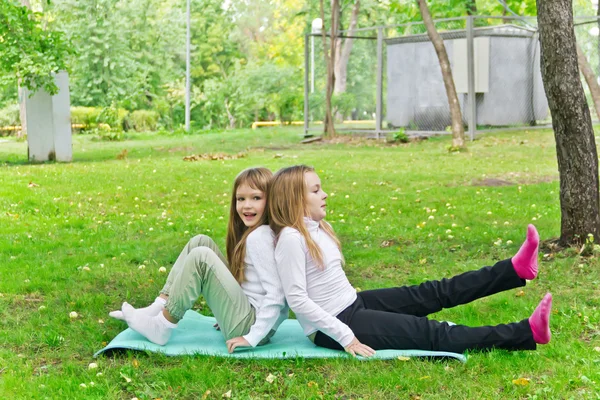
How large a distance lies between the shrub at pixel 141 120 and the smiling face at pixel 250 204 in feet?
92.2

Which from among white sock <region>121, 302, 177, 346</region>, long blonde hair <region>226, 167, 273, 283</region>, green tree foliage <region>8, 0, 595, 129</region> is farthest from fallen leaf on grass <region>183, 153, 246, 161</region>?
white sock <region>121, 302, 177, 346</region>

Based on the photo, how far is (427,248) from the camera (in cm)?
747

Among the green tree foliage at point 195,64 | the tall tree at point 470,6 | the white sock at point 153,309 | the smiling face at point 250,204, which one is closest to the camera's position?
the smiling face at point 250,204

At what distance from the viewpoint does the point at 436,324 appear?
4383mm

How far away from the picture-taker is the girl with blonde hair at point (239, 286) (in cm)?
447

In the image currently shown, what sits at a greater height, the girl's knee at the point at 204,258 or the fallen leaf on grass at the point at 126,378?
the girl's knee at the point at 204,258

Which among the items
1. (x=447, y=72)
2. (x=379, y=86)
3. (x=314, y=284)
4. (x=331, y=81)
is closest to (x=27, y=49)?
(x=447, y=72)

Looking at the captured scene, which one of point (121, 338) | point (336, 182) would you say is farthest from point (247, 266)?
point (336, 182)

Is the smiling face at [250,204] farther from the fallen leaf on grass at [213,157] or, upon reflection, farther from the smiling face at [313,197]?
the fallen leaf on grass at [213,157]

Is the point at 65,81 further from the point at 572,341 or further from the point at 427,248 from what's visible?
the point at 572,341

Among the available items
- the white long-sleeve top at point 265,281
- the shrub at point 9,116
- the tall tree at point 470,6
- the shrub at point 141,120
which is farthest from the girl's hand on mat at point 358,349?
the shrub at point 9,116

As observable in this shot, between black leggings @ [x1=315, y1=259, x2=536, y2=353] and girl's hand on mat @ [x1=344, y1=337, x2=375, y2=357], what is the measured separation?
0.21 feet

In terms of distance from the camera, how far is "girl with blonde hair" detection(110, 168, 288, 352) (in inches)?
176

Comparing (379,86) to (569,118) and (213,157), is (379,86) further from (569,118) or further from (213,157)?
(569,118)
